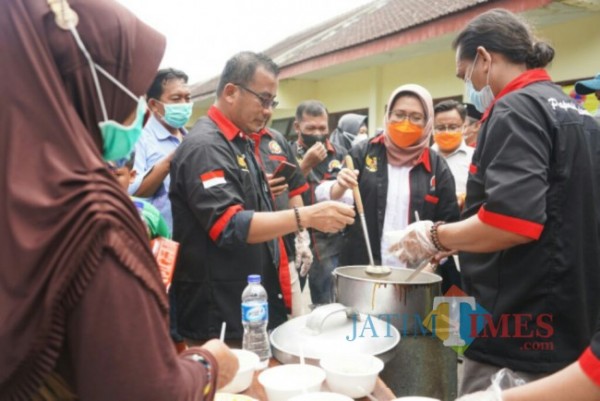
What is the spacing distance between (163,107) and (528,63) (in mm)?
2319

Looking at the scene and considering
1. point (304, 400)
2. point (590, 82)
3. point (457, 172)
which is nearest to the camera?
point (304, 400)

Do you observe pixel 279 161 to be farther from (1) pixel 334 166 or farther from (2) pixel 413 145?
(1) pixel 334 166

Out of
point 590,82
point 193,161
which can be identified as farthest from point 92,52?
point 590,82

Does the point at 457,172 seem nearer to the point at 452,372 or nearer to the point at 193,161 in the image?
the point at 452,372

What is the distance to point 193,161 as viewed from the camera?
1876 mm

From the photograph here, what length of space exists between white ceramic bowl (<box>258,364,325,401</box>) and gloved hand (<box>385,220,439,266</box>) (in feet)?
2.59

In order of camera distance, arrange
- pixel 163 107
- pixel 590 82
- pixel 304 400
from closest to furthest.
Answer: pixel 304 400, pixel 590 82, pixel 163 107

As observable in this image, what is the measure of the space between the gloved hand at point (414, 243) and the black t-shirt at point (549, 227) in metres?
0.34

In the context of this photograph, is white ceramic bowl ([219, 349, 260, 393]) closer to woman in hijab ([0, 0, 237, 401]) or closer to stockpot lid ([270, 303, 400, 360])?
stockpot lid ([270, 303, 400, 360])

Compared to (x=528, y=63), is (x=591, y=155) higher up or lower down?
lower down

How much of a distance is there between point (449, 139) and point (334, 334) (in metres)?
2.72

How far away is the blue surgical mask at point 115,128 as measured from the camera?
77 centimetres

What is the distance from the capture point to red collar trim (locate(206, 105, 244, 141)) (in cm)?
204

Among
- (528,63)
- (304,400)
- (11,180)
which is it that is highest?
(528,63)
